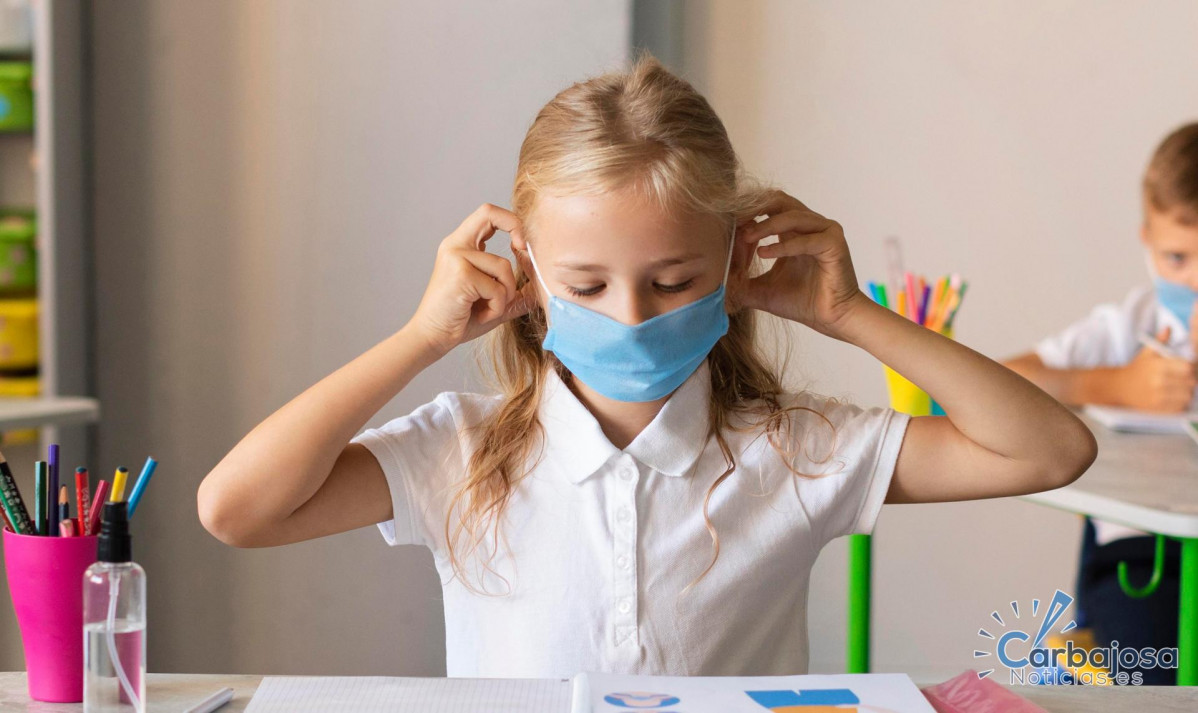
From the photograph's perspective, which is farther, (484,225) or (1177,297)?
(1177,297)

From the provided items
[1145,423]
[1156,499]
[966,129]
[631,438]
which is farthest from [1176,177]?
[631,438]

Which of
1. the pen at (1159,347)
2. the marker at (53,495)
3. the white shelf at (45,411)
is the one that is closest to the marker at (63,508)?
the marker at (53,495)

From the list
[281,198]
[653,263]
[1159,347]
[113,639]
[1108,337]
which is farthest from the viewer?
[1108,337]

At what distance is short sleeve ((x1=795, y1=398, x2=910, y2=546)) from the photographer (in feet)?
3.52

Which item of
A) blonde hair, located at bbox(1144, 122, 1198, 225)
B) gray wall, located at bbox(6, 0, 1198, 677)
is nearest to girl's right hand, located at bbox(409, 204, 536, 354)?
gray wall, located at bbox(6, 0, 1198, 677)

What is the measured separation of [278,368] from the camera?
214cm

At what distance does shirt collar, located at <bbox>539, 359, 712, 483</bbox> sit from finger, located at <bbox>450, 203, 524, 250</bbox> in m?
0.17

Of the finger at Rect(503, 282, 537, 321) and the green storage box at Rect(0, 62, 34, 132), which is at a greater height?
the green storage box at Rect(0, 62, 34, 132)

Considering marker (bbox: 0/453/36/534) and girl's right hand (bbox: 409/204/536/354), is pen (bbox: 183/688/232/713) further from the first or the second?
girl's right hand (bbox: 409/204/536/354)

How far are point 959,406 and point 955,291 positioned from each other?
816mm

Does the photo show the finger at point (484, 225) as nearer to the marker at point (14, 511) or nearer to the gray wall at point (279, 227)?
the marker at point (14, 511)

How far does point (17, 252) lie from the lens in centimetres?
195

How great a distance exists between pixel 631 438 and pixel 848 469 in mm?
212

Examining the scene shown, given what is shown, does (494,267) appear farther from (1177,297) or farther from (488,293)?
(1177,297)
